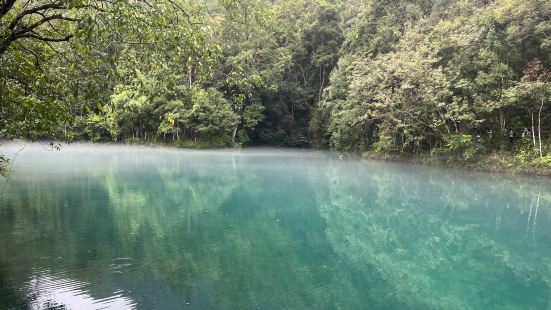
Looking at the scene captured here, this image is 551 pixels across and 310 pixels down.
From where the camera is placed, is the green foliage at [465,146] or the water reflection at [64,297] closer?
the water reflection at [64,297]

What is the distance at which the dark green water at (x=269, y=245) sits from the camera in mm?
5809

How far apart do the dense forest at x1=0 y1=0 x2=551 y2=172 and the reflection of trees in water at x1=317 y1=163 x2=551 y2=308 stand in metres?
4.00

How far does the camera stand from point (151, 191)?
14.3m

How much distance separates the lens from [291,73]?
4325 cm

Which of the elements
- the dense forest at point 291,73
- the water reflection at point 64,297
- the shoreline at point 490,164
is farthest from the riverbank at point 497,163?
the water reflection at point 64,297

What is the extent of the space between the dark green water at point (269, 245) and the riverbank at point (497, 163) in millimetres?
2771

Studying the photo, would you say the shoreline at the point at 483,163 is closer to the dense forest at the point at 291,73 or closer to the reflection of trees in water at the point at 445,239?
the dense forest at the point at 291,73

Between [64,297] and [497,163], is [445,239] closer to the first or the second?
[64,297]

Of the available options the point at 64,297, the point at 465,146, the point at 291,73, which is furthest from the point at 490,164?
the point at 291,73

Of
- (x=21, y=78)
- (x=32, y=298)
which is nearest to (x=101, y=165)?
(x=21, y=78)

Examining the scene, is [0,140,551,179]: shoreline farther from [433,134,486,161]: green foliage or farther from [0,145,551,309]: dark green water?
[0,145,551,309]: dark green water

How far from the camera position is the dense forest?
16.2ft

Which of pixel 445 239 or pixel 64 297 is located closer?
pixel 64 297

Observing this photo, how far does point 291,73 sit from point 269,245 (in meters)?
36.5
